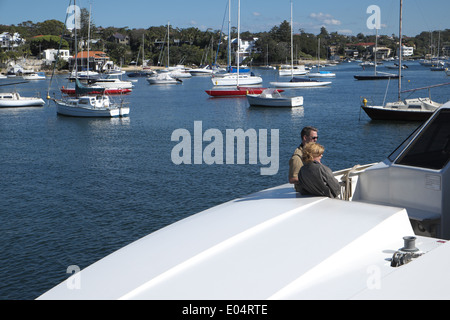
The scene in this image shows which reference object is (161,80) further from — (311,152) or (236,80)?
(311,152)

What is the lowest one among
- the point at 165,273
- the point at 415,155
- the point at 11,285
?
the point at 11,285

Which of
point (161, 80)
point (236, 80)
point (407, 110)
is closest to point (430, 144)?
point (407, 110)

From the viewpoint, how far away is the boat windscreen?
6.45 metres

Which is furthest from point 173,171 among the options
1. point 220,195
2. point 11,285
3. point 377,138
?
point 377,138

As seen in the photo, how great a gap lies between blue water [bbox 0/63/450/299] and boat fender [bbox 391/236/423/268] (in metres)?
9.43

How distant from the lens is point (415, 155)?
6500 millimetres

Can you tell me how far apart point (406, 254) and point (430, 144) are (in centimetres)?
257

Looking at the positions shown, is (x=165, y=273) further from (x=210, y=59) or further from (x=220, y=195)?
(x=210, y=59)

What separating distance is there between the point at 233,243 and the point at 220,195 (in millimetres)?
17034

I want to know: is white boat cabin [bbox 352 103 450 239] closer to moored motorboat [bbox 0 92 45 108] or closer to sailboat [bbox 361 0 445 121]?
sailboat [bbox 361 0 445 121]

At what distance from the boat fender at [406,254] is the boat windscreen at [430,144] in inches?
86.0

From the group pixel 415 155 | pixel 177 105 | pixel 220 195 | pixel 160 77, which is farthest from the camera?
pixel 160 77

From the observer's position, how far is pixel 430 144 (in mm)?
6562

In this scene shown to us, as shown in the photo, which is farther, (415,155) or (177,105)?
(177,105)
